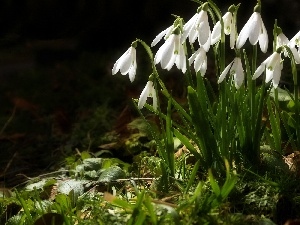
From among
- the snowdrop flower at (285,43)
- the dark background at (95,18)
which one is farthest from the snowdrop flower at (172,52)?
the dark background at (95,18)

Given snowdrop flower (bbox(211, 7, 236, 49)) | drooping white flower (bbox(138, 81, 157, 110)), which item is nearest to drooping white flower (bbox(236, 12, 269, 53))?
snowdrop flower (bbox(211, 7, 236, 49))

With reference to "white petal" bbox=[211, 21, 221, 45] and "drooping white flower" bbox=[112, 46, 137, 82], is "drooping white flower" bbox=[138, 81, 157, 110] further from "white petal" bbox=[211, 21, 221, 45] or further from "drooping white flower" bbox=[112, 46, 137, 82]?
"white petal" bbox=[211, 21, 221, 45]

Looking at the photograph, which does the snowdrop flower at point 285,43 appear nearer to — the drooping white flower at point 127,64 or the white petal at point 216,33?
the white petal at point 216,33

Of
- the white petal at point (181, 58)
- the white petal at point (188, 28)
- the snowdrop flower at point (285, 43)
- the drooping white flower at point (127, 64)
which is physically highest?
the white petal at point (188, 28)

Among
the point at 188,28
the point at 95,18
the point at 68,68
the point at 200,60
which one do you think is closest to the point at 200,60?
the point at 200,60

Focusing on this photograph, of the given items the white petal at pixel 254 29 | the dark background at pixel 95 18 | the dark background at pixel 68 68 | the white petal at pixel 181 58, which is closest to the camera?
the white petal at pixel 254 29
